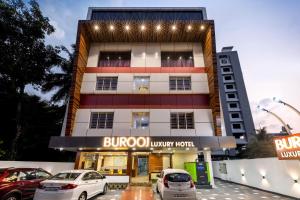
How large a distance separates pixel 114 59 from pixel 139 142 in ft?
30.8

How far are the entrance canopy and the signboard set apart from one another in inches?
101

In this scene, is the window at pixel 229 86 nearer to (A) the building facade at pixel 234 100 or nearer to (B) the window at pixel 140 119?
(A) the building facade at pixel 234 100

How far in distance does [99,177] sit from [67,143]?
372cm

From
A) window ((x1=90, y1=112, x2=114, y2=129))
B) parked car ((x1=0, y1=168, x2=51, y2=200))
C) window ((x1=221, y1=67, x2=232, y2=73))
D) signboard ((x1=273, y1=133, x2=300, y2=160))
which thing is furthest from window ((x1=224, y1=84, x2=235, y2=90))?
parked car ((x1=0, y1=168, x2=51, y2=200))

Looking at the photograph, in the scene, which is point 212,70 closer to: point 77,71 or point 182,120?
point 182,120

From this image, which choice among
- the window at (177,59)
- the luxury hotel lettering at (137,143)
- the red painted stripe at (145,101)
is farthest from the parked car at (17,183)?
the window at (177,59)

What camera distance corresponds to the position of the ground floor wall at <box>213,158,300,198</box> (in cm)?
879

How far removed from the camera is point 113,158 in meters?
13.4

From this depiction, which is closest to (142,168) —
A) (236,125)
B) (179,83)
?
(179,83)

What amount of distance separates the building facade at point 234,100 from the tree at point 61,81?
37.4m

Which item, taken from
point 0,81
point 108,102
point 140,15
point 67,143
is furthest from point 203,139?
point 0,81

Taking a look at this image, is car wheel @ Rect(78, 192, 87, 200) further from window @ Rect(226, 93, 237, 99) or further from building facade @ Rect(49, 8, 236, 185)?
window @ Rect(226, 93, 237, 99)

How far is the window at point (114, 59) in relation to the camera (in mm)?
16423

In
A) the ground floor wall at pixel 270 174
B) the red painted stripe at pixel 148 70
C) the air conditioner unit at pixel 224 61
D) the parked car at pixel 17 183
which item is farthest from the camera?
the air conditioner unit at pixel 224 61
